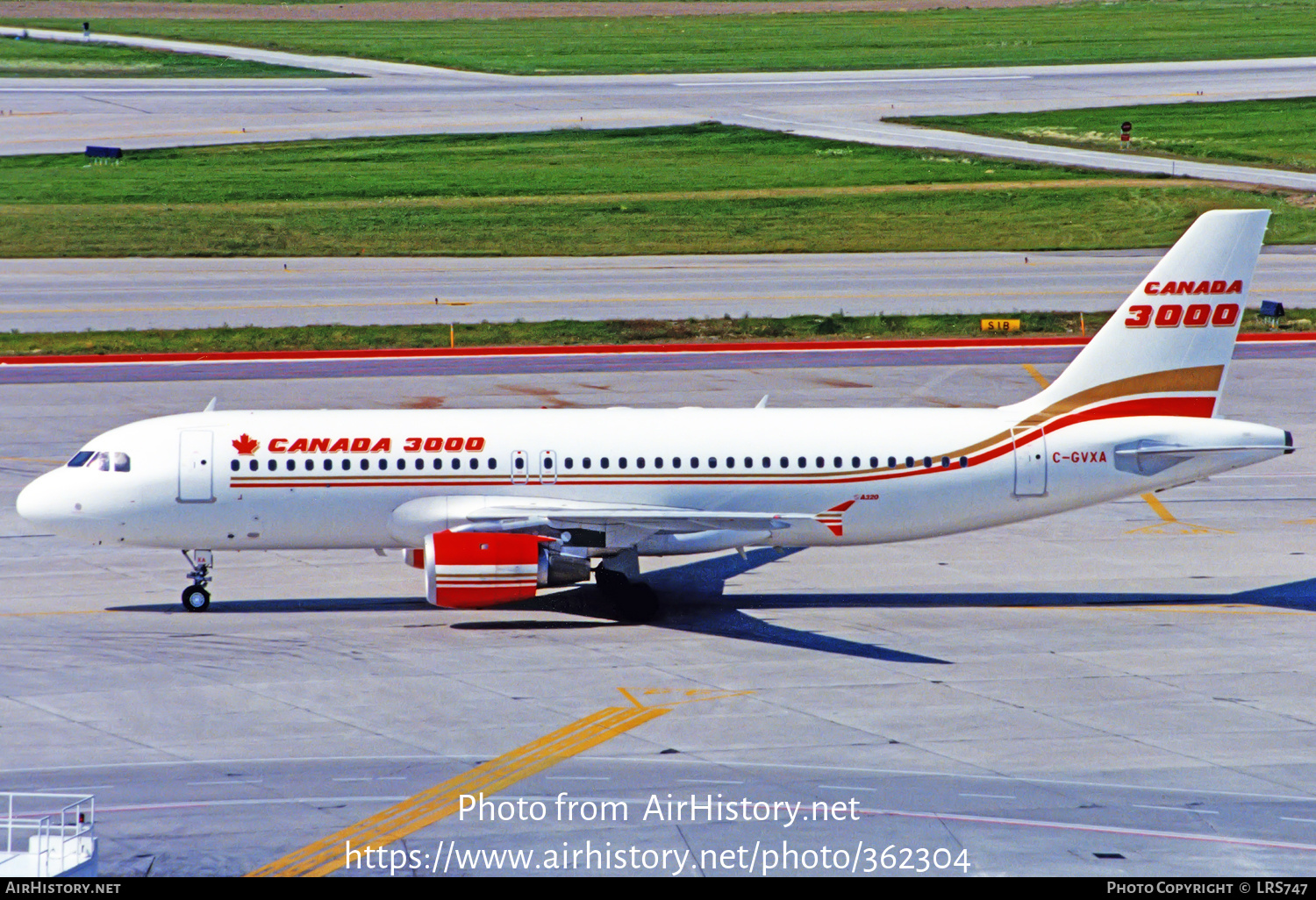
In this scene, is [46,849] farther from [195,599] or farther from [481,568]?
[195,599]

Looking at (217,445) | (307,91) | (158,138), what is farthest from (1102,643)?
(307,91)

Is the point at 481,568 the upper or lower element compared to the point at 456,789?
upper

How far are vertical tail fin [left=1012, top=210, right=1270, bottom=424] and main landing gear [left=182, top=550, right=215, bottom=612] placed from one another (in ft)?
59.9

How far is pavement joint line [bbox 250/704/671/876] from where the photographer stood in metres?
21.8

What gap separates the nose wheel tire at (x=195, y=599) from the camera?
34.6 metres

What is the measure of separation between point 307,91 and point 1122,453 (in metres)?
94.3

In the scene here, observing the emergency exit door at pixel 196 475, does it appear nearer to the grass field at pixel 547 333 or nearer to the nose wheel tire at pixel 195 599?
the nose wheel tire at pixel 195 599

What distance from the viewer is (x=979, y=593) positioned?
120ft

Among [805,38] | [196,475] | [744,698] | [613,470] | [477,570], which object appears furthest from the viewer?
[805,38]

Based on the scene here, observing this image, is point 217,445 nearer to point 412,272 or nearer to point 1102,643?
point 1102,643

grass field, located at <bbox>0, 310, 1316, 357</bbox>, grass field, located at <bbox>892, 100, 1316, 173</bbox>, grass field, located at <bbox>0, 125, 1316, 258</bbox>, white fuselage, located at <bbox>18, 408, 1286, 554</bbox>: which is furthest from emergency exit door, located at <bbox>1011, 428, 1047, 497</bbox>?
grass field, located at <bbox>892, 100, 1316, 173</bbox>

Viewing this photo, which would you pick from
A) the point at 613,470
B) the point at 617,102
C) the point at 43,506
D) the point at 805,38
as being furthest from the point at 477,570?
the point at 805,38

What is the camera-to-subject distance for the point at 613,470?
35.1m

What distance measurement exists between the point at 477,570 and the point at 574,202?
5852cm
